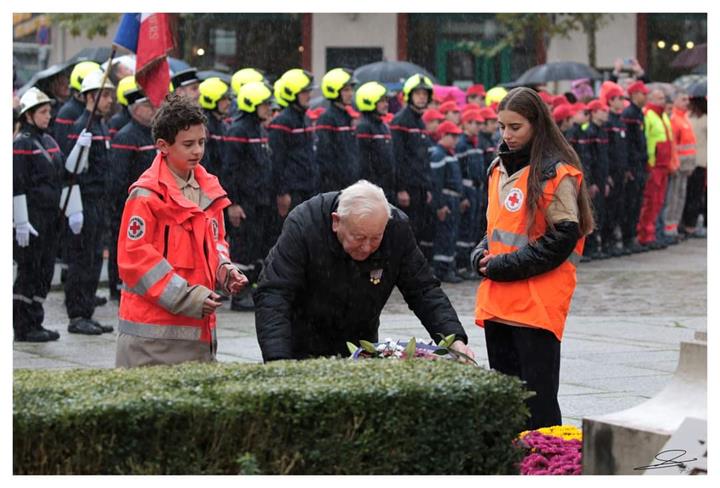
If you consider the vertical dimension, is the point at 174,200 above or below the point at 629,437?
above

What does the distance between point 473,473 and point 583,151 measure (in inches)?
566

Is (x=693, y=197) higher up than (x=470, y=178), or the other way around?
(x=470, y=178)

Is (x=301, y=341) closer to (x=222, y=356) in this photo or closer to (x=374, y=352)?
(x=374, y=352)

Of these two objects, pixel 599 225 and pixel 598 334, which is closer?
pixel 598 334

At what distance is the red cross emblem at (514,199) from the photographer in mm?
6723

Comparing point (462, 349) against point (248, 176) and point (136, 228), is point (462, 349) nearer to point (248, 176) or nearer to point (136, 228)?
point (136, 228)

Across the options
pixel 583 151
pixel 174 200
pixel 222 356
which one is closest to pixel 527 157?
pixel 174 200

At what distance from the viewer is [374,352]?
5984 mm

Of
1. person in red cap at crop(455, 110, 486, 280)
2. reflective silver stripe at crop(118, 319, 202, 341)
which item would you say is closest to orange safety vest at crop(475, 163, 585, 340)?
reflective silver stripe at crop(118, 319, 202, 341)

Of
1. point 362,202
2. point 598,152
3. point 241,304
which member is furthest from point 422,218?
point 362,202

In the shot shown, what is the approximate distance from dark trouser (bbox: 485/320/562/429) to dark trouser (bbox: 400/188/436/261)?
9610 millimetres

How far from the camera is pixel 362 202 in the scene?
5.89m

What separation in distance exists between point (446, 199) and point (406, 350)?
1135cm

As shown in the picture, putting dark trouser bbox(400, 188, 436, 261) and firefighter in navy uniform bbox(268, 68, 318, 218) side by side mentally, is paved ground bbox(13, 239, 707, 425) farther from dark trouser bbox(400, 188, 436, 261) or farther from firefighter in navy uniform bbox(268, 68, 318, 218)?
firefighter in navy uniform bbox(268, 68, 318, 218)
